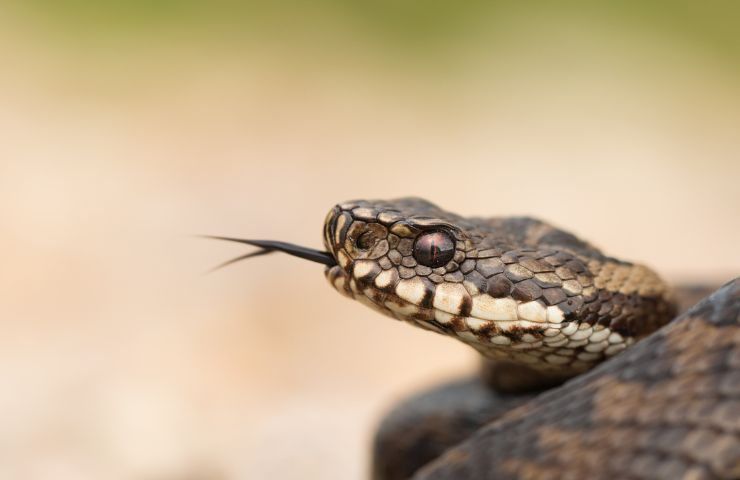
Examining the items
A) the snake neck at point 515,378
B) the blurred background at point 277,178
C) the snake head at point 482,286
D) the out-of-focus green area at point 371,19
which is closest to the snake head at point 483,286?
the snake head at point 482,286

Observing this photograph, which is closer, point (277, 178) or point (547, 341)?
point (547, 341)

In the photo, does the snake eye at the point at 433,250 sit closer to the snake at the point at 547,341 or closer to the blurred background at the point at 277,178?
the snake at the point at 547,341

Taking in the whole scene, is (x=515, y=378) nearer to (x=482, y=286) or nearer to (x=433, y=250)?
(x=482, y=286)

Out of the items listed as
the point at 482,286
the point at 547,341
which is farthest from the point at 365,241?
the point at 547,341

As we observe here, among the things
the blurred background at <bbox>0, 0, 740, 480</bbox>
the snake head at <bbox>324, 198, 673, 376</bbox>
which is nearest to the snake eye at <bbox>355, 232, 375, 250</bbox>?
the snake head at <bbox>324, 198, 673, 376</bbox>

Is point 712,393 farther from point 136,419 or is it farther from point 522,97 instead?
point 522,97

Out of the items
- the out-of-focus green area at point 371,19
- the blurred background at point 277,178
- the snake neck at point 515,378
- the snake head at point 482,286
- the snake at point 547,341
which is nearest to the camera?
the snake at point 547,341

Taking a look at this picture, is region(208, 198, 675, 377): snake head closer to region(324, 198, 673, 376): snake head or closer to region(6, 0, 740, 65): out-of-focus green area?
region(324, 198, 673, 376): snake head

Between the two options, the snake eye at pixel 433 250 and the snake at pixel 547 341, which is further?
the snake eye at pixel 433 250

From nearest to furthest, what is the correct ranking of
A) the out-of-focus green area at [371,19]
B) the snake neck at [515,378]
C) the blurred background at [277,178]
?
the snake neck at [515,378] < the blurred background at [277,178] < the out-of-focus green area at [371,19]
